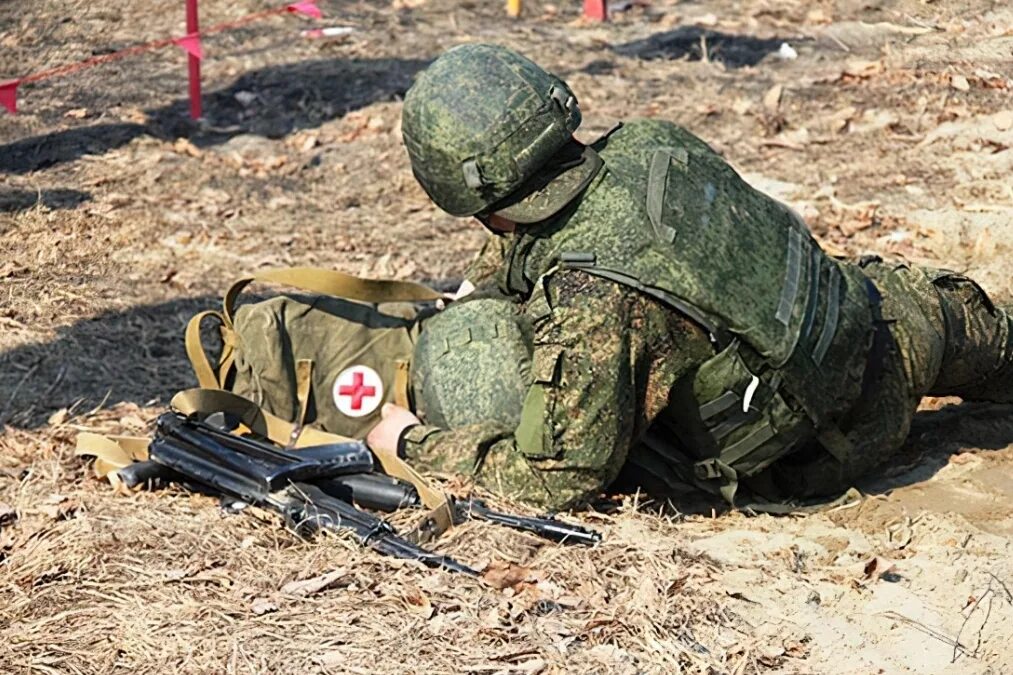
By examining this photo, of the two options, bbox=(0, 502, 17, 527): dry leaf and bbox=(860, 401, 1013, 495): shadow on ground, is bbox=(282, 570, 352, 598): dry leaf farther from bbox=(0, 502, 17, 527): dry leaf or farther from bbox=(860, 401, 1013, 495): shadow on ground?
Result: bbox=(860, 401, 1013, 495): shadow on ground

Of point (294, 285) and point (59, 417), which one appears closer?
point (294, 285)

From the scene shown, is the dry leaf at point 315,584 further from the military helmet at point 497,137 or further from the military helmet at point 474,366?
the military helmet at point 497,137

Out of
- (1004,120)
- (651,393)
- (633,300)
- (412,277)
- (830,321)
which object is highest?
(633,300)

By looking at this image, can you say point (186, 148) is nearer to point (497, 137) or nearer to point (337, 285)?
point (337, 285)

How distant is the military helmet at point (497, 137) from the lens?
4285mm

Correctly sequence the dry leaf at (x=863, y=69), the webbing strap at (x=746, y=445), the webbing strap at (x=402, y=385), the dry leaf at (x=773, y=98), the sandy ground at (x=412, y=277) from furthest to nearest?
1. the dry leaf at (x=863, y=69)
2. the dry leaf at (x=773, y=98)
3. the webbing strap at (x=402, y=385)
4. the webbing strap at (x=746, y=445)
5. the sandy ground at (x=412, y=277)

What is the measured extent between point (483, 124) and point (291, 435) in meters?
1.29

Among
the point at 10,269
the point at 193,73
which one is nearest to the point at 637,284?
the point at 10,269

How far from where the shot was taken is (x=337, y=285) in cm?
504

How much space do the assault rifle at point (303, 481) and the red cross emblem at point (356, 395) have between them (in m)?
0.46

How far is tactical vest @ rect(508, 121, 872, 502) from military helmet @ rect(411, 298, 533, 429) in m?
0.41

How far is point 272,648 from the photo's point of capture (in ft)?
11.8

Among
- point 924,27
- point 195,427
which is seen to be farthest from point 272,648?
point 924,27

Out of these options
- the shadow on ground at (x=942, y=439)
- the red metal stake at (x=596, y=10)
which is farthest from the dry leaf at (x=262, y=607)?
the red metal stake at (x=596, y=10)
